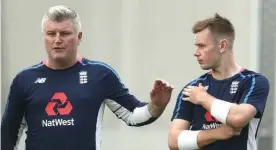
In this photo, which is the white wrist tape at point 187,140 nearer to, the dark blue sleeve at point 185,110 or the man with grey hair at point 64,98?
the dark blue sleeve at point 185,110

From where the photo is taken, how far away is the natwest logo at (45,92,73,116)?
307 cm

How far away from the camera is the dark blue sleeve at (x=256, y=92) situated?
290 centimetres

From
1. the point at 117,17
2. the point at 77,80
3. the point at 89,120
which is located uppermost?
the point at 117,17

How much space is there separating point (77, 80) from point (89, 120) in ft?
0.71

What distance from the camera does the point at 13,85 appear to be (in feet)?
10.4

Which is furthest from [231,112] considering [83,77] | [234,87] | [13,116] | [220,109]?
[13,116]

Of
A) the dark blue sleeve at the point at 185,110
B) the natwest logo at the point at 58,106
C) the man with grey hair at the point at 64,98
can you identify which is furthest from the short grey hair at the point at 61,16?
the dark blue sleeve at the point at 185,110

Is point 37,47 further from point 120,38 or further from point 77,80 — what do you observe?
point 77,80

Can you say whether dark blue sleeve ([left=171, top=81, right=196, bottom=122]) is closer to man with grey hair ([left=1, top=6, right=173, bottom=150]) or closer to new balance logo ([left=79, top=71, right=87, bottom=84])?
man with grey hair ([left=1, top=6, right=173, bottom=150])

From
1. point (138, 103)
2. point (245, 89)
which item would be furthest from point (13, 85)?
point (245, 89)

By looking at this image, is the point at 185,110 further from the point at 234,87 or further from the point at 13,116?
the point at 13,116

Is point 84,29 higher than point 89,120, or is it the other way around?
point 84,29

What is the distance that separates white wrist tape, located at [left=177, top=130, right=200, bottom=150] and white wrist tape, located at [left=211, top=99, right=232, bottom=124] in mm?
168

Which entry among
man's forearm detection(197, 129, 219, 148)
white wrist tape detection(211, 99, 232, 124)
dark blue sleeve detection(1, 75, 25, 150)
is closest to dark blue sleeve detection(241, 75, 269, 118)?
white wrist tape detection(211, 99, 232, 124)
